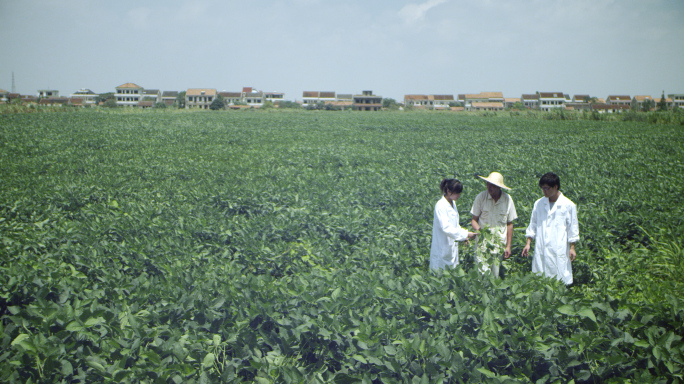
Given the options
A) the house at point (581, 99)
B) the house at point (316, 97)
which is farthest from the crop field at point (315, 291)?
the house at point (581, 99)

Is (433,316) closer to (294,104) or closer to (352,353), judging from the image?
(352,353)

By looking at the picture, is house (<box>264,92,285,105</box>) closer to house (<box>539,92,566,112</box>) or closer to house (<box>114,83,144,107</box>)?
house (<box>114,83,144,107</box>)

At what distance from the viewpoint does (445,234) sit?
5.00m

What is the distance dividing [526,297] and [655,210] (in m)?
5.14

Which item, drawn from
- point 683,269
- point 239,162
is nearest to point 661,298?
point 683,269

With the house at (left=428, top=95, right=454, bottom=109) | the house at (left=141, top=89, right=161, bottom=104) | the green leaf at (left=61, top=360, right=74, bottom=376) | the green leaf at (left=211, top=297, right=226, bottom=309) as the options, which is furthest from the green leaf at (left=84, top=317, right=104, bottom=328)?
the house at (left=428, top=95, right=454, bottom=109)

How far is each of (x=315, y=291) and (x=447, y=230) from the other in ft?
6.30

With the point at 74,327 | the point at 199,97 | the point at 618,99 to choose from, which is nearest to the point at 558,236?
the point at 74,327

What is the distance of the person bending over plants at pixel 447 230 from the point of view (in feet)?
16.0

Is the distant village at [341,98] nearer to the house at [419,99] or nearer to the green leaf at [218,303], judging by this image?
the house at [419,99]

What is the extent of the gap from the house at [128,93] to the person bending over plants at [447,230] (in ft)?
421

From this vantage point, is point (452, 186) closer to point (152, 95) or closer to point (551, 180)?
point (551, 180)

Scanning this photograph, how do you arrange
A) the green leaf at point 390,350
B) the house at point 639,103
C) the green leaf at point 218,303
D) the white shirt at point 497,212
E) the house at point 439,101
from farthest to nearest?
1. the house at point 439,101
2. the house at point 639,103
3. the white shirt at point 497,212
4. the green leaf at point 218,303
5. the green leaf at point 390,350

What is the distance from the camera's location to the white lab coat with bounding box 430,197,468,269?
487 cm
